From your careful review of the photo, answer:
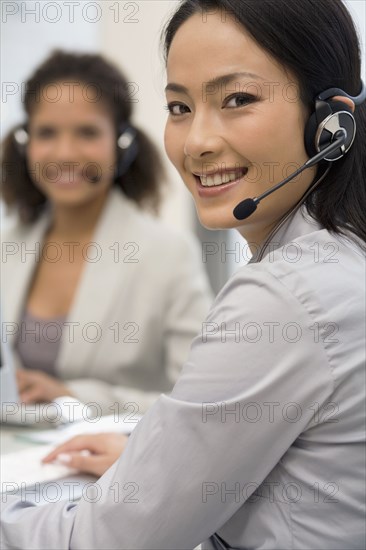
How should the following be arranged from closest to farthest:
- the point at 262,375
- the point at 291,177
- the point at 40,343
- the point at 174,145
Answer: the point at 262,375
the point at 291,177
the point at 174,145
the point at 40,343

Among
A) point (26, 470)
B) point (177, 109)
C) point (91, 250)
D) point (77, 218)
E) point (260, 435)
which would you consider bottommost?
point (26, 470)

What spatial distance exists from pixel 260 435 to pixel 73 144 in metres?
1.61

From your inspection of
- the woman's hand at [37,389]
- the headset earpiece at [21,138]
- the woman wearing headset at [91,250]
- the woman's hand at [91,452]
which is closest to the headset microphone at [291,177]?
the woman's hand at [91,452]

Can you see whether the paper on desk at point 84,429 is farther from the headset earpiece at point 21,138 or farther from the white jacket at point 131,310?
the headset earpiece at point 21,138

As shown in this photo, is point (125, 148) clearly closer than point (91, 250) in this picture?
No

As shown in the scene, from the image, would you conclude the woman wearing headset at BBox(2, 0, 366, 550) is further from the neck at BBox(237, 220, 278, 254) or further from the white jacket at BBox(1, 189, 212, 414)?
the white jacket at BBox(1, 189, 212, 414)

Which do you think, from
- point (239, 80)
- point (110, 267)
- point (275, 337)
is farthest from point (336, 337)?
point (110, 267)

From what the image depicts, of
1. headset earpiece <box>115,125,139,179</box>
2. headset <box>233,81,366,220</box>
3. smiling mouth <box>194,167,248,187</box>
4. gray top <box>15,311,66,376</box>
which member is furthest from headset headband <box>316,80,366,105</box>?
headset earpiece <box>115,125,139,179</box>

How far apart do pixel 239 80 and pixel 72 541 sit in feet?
1.88

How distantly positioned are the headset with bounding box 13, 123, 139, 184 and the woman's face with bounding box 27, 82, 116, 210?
0.02 metres

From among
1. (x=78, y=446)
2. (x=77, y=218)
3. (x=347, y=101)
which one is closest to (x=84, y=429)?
(x=78, y=446)

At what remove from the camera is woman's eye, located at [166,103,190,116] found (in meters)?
0.98

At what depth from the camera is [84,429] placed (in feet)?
4.46

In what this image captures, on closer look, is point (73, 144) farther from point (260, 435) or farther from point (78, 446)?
point (260, 435)
